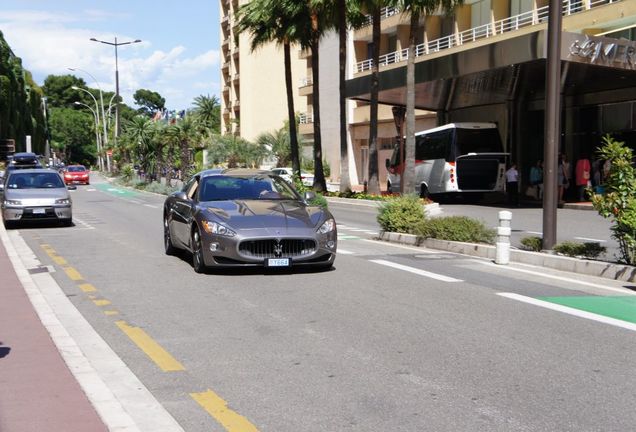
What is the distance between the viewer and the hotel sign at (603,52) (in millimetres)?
24656

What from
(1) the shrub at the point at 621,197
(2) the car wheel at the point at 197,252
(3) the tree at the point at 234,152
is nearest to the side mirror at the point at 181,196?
(2) the car wheel at the point at 197,252

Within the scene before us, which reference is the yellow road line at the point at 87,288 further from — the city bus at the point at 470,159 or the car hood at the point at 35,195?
the city bus at the point at 470,159

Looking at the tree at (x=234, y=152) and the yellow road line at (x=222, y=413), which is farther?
the tree at (x=234, y=152)

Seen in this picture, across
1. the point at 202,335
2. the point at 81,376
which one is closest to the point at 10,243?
the point at 202,335

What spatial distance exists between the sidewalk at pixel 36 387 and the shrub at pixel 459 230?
872 cm

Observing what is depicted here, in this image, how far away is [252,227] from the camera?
10.5m

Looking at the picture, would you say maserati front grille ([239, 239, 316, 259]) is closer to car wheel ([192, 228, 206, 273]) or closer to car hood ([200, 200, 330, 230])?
car hood ([200, 200, 330, 230])

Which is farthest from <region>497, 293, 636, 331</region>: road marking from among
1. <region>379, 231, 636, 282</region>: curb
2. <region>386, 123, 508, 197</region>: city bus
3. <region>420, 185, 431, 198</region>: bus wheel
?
<region>420, 185, 431, 198</region>: bus wheel

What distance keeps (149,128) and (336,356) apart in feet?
181

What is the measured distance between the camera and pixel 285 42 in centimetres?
3884

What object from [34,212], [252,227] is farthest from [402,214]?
[34,212]

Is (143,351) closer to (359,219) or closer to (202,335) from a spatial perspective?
(202,335)

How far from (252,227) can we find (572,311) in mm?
4264

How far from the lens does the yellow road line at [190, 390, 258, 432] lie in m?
4.67
